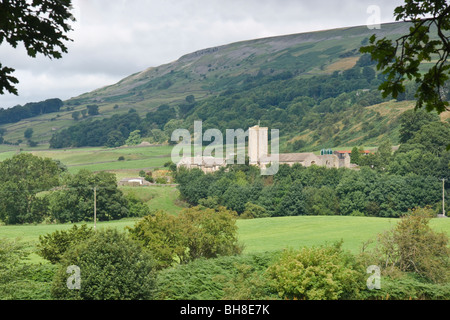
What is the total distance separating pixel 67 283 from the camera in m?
20.8

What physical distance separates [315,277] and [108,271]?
7898mm

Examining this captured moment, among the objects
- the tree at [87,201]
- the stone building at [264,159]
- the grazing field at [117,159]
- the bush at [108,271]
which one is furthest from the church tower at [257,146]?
the bush at [108,271]

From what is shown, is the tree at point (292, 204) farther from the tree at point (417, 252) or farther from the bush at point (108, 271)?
the bush at point (108, 271)

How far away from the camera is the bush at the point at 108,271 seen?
20219mm

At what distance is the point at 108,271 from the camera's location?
20.5m

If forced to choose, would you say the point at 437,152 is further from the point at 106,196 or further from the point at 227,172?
the point at 106,196

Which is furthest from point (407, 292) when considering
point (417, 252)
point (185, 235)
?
point (185, 235)

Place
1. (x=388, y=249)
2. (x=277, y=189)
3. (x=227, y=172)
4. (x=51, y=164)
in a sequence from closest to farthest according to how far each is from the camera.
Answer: (x=388, y=249), (x=277, y=189), (x=51, y=164), (x=227, y=172)

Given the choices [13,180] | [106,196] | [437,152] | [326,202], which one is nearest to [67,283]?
[106,196]

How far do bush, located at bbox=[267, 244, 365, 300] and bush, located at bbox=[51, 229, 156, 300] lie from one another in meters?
5.14

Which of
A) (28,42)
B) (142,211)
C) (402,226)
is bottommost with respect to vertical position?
(142,211)

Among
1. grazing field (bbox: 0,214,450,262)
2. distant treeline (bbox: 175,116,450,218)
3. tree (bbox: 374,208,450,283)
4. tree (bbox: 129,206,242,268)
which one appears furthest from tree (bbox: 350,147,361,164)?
tree (bbox: 374,208,450,283)

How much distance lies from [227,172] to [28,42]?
9672 centimetres

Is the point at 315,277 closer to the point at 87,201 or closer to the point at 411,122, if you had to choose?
the point at 87,201
